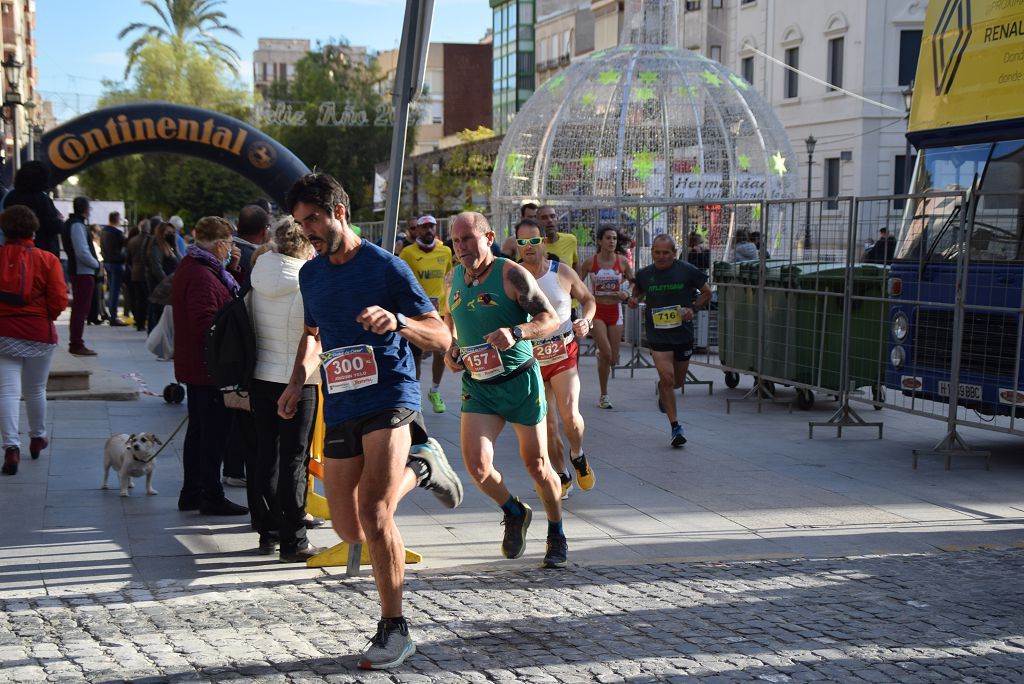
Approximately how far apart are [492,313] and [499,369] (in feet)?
1.05

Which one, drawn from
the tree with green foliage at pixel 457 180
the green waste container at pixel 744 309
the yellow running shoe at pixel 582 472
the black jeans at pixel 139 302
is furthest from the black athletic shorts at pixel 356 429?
the tree with green foliage at pixel 457 180

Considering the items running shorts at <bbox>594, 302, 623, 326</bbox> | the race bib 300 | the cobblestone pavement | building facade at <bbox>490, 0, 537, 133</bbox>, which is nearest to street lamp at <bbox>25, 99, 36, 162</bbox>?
running shorts at <bbox>594, 302, 623, 326</bbox>

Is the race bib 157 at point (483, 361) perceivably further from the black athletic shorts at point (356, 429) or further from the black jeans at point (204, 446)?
the black jeans at point (204, 446)

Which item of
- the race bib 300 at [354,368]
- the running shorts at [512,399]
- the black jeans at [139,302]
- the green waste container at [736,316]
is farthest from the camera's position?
the black jeans at [139,302]

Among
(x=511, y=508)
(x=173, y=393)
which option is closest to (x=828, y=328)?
(x=173, y=393)

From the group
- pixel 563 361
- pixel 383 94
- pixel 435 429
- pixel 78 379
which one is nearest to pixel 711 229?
pixel 435 429

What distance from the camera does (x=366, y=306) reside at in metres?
5.23

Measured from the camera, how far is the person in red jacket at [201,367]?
25.9 ft

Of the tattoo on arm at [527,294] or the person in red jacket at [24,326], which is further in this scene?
the person in red jacket at [24,326]

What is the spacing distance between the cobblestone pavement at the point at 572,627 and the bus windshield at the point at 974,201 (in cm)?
419

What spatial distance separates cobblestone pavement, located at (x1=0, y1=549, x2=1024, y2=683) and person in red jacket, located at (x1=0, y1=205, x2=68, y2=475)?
11.2 ft

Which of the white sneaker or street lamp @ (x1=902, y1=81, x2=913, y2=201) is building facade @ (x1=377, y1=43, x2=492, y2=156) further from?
the white sneaker

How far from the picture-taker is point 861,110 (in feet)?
134

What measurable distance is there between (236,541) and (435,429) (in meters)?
4.38
